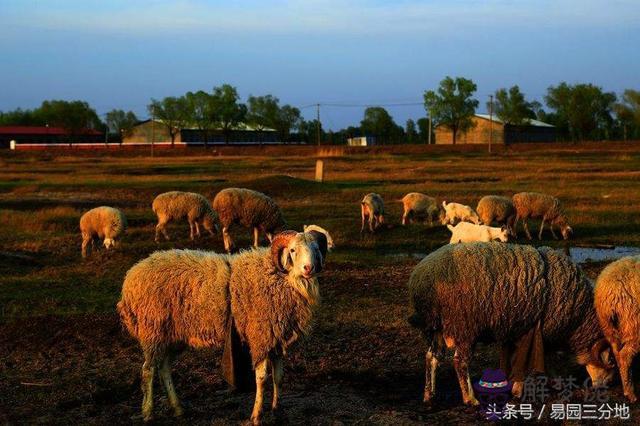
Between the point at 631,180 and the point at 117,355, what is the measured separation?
112 feet

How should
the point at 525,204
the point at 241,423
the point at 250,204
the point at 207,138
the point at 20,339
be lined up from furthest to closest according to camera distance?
the point at 207,138, the point at 525,204, the point at 250,204, the point at 20,339, the point at 241,423

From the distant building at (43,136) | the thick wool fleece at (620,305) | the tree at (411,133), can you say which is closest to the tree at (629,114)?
the tree at (411,133)

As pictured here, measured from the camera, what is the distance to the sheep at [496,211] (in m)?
22.3

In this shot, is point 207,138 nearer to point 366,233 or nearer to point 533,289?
point 366,233

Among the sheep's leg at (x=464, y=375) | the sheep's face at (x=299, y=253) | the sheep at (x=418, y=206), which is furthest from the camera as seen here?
the sheep at (x=418, y=206)

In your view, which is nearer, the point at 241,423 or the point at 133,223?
the point at 241,423

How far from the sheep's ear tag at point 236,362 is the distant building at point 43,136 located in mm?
116240

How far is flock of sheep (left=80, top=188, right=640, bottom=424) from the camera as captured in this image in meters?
7.66

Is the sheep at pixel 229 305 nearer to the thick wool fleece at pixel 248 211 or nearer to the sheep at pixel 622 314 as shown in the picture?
the sheep at pixel 622 314

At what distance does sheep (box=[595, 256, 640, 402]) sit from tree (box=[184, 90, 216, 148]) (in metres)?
111

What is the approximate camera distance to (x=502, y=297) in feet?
26.6

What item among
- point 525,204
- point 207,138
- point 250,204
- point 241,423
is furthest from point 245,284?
point 207,138

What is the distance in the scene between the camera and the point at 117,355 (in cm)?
1022

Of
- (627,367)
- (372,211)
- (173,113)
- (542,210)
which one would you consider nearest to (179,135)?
(173,113)
